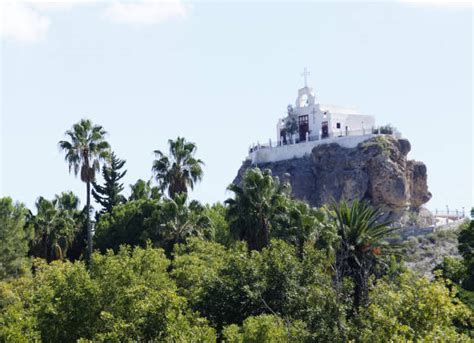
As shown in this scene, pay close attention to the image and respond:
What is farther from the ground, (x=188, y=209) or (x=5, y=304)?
(x=188, y=209)

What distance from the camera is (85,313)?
974 inches

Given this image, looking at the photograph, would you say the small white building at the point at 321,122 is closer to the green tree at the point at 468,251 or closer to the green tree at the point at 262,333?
the green tree at the point at 468,251

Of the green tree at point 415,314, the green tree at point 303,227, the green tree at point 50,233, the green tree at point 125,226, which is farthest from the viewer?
the green tree at point 125,226

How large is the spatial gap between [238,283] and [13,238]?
2458 centimetres

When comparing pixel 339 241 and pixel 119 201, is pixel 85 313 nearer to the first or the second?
pixel 339 241

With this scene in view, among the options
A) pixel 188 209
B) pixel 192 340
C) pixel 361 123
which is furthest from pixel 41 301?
pixel 361 123

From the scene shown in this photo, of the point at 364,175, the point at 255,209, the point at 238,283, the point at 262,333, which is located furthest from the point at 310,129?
the point at 262,333

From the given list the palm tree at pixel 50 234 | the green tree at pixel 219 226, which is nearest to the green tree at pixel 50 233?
the palm tree at pixel 50 234

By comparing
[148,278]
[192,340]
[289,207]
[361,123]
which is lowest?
[192,340]

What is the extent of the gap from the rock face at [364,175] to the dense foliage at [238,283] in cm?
2414

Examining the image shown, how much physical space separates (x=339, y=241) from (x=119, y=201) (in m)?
35.1

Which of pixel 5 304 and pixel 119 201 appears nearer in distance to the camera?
pixel 5 304

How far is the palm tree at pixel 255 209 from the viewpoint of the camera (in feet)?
126

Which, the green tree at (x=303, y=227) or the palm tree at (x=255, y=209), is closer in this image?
Result: the green tree at (x=303, y=227)
